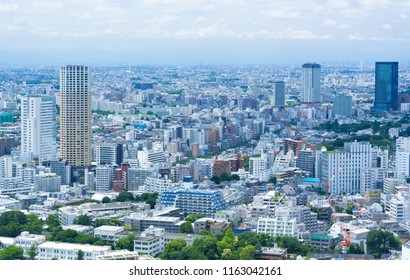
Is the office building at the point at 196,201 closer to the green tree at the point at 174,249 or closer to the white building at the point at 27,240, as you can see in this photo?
the green tree at the point at 174,249

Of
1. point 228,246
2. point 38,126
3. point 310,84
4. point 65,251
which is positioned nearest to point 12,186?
point 38,126

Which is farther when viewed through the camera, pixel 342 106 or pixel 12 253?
pixel 342 106

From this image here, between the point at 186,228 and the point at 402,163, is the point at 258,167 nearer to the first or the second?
the point at 402,163

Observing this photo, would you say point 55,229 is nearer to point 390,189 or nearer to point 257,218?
point 257,218

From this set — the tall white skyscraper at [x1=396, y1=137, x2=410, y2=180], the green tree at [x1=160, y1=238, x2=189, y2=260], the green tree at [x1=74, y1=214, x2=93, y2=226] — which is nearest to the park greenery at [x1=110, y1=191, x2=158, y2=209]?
the green tree at [x1=74, y1=214, x2=93, y2=226]

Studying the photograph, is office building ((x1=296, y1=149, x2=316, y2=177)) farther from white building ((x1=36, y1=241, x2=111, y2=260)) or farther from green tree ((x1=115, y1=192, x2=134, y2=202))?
white building ((x1=36, y1=241, x2=111, y2=260))

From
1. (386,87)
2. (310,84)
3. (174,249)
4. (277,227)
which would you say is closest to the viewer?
(174,249)
